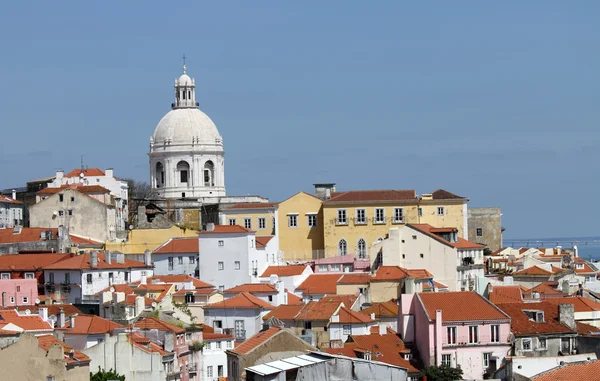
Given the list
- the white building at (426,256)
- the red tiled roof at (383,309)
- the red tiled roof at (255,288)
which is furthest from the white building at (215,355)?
the white building at (426,256)

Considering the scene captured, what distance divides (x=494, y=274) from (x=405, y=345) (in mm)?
39459

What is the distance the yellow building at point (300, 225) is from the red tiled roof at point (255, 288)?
51.0ft

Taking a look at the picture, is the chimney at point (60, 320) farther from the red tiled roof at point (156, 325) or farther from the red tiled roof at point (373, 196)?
the red tiled roof at point (373, 196)

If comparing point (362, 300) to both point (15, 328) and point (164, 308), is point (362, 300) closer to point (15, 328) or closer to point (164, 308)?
point (164, 308)

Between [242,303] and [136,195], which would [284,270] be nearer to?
[242,303]

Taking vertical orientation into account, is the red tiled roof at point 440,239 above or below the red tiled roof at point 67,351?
above

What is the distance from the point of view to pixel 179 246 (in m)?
94.1

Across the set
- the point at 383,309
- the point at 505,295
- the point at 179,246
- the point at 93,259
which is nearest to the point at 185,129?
the point at 179,246

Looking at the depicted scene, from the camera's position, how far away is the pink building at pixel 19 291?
3219 inches

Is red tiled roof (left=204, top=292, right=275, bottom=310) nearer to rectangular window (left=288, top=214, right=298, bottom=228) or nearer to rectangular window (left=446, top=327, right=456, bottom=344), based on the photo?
rectangular window (left=446, top=327, right=456, bottom=344)

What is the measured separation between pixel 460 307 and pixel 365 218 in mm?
39186

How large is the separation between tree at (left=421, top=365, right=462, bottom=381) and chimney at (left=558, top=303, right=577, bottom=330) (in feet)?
21.2

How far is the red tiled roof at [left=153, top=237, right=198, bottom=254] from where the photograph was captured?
305ft

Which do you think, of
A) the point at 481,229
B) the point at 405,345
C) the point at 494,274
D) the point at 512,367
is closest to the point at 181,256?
the point at 494,274
